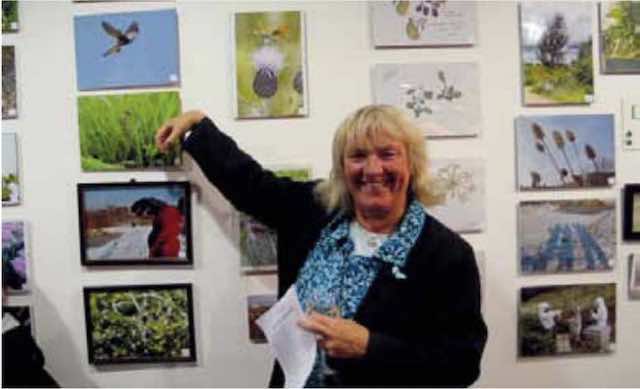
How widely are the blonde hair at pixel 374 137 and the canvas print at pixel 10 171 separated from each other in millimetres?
863

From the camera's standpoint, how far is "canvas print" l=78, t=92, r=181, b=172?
153cm

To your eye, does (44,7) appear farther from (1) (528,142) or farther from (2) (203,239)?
(1) (528,142)

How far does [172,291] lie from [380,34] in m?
0.92

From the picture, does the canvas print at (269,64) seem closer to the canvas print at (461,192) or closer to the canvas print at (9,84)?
the canvas print at (461,192)

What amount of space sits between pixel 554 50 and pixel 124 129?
122 centimetres

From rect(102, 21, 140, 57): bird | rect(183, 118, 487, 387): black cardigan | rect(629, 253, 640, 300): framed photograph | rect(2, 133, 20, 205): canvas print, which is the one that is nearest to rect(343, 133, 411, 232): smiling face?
rect(183, 118, 487, 387): black cardigan

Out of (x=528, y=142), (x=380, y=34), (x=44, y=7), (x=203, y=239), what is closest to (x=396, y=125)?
(x=380, y=34)

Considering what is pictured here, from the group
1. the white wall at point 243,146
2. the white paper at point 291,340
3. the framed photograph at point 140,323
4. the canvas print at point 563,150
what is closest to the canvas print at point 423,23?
the white wall at point 243,146

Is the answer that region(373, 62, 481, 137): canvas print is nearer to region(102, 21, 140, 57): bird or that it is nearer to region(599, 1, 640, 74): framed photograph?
region(599, 1, 640, 74): framed photograph

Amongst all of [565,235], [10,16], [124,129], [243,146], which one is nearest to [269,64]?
[243,146]

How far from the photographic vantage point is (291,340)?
1320 mm

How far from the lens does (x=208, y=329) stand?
159 centimetres

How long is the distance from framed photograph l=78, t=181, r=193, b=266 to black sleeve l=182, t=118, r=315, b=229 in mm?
167

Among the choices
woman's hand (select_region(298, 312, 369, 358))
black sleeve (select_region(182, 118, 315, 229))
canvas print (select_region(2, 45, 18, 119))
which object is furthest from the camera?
canvas print (select_region(2, 45, 18, 119))
